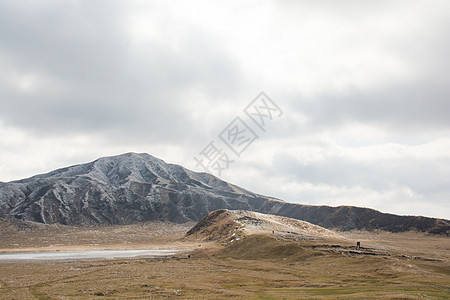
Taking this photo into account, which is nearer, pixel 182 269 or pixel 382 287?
pixel 382 287

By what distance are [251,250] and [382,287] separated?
4690 centimetres

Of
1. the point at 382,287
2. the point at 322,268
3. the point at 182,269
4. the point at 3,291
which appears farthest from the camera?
the point at 182,269

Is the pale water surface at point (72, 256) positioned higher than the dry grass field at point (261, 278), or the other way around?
the dry grass field at point (261, 278)

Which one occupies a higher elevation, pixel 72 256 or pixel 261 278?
pixel 261 278

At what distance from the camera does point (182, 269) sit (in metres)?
65.6

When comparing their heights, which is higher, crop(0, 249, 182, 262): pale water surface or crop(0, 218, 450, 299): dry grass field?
crop(0, 218, 450, 299): dry grass field

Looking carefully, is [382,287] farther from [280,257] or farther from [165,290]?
[280,257]

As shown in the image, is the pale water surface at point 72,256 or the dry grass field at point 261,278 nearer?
the dry grass field at point 261,278

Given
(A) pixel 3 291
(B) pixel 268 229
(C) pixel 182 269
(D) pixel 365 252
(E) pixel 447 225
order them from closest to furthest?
1. (A) pixel 3 291
2. (C) pixel 182 269
3. (D) pixel 365 252
4. (B) pixel 268 229
5. (E) pixel 447 225

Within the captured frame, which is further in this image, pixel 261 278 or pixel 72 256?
pixel 72 256

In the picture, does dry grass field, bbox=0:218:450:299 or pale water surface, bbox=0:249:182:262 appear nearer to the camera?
dry grass field, bbox=0:218:450:299

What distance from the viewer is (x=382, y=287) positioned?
134ft

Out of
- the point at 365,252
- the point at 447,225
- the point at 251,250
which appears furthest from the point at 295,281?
the point at 447,225

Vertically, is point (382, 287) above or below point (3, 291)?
above
